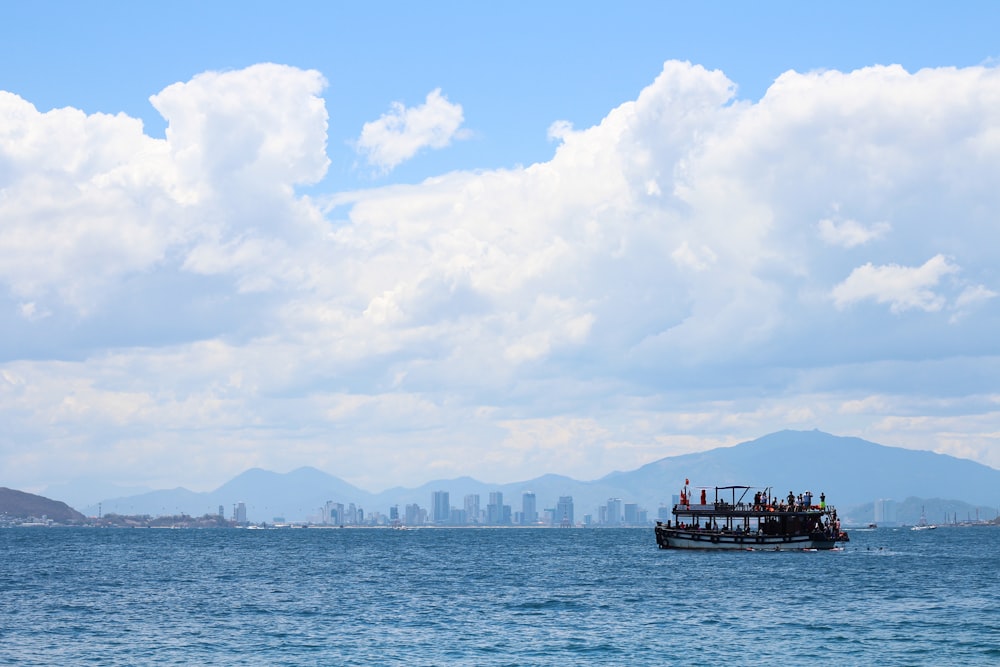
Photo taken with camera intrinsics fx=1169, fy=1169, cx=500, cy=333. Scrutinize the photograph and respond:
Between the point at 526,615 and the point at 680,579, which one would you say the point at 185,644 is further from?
the point at 680,579

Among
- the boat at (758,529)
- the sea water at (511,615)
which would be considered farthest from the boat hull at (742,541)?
the sea water at (511,615)

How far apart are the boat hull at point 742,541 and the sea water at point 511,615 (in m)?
18.1

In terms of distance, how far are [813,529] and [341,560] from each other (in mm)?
62700

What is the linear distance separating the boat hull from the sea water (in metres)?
18.1

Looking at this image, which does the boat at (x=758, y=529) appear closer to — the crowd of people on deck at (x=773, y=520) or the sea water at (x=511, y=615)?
the crowd of people on deck at (x=773, y=520)

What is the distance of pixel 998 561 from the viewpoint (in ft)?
469

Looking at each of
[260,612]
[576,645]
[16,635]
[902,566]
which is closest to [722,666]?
[576,645]

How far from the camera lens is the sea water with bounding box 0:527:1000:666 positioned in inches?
2290

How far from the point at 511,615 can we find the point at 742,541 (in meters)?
76.7

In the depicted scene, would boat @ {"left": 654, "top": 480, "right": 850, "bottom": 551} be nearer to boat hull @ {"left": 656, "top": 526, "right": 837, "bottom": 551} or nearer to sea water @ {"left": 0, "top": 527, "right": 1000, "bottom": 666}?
boat hull @ {"left": 656, "top": 526, "right": 837, "bottom": 551}

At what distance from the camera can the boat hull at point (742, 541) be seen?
145500 mm

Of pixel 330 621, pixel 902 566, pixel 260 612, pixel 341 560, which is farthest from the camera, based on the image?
pixel 341 560

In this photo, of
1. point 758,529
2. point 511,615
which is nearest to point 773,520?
point 758,529

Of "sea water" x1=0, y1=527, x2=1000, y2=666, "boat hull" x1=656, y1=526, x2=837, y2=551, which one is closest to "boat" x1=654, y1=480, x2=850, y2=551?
"boat hull" x1=656, y1=526, x2=837, y2=551
